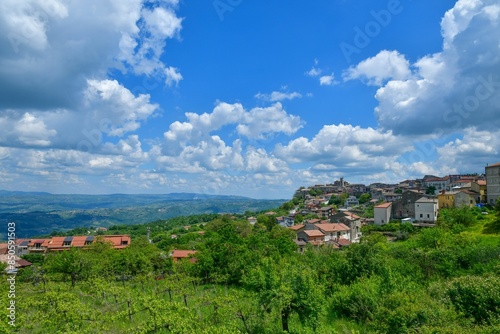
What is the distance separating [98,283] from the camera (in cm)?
2572

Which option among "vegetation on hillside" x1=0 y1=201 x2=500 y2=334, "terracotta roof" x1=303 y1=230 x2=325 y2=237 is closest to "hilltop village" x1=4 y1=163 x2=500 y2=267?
"terracotta roof" x1=303 y1=230 x2=325 y2=237

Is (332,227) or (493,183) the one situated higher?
(493,183)

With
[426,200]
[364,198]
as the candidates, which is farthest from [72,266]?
[364,198]

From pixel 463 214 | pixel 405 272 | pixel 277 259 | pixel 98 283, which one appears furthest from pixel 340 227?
pixel 98 283

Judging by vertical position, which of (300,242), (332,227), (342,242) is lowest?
(342,242)

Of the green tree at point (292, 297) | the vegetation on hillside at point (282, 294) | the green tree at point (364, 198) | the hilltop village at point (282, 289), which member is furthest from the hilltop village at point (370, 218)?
the green tree at point (292, 297)

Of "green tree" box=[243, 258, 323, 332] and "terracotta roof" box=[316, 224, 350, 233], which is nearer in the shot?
"green tree" box=[243, 258, 323, 332]

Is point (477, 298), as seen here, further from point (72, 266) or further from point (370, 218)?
point (370, 218)

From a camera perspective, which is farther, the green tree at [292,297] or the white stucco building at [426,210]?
the white stucco building at [426,210]

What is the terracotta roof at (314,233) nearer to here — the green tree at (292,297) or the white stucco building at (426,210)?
the white stucco building at (426,210)

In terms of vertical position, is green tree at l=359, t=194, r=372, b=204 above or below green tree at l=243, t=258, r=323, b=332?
above

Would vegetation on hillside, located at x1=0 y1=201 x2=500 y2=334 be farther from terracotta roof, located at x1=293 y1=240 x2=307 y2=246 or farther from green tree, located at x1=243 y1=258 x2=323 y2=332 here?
terracotta roof, located at x1=293 y1=240 x2=307 y2=246

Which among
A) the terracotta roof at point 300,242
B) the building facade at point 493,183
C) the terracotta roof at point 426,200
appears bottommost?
the terracotta roof at point 300,242

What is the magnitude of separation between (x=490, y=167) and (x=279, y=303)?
60880mm
